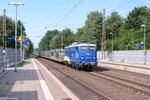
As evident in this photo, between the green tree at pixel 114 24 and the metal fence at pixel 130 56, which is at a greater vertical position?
the green tree at pixel 114 24

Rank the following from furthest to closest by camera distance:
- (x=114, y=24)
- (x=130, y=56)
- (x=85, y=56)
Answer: (x=114, y=24)
(x=130, y=56)
(x=85, y=56)

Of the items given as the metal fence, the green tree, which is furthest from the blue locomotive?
the green tree

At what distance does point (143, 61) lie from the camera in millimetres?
37562

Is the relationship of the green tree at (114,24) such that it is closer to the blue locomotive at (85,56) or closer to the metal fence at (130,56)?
the metal fence at (130,56)

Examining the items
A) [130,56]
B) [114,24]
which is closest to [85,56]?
[130,56]

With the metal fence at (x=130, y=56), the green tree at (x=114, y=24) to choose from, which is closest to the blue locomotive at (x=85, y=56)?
the metal fence at (x=130, y=56)

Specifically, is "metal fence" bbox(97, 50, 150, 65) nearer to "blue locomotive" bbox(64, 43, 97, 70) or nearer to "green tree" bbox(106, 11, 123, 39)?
"blue locomotive" bbox(64, 43, 97, 70)

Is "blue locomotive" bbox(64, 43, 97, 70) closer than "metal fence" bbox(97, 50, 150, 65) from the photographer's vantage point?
Yes

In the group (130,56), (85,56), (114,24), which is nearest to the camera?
(85,56)

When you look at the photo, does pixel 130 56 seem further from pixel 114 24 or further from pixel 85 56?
pixel 114 24

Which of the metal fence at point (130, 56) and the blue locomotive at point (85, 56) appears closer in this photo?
the blue locomotive at point (85, 56)

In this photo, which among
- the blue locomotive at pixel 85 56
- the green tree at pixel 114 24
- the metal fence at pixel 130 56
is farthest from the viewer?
the green tree at pixel 114 24

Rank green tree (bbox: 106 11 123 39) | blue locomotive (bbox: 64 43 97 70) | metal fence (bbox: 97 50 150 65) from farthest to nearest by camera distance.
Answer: green tree (bbox: 106 11 123 39) → metal fence (bbox: 97 50 150 65) → blue locomotive (bbox: 64 43 97 70)

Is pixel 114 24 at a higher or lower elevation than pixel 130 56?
higher
